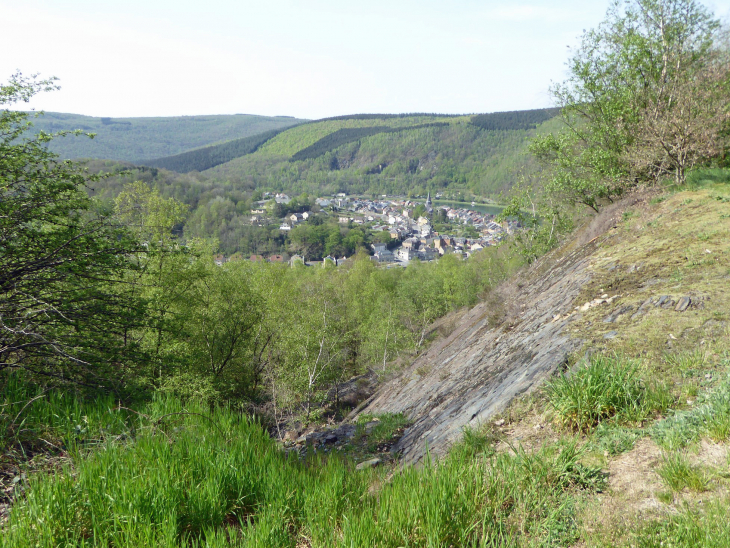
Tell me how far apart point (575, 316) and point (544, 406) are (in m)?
3.00

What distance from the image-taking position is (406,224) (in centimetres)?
14950

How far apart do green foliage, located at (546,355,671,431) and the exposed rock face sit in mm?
1081

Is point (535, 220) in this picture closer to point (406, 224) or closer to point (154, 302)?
point (154, 302)

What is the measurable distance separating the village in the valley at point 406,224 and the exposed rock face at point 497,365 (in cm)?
8106

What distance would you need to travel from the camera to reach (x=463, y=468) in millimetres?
3244

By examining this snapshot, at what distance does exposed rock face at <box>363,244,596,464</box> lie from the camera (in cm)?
559

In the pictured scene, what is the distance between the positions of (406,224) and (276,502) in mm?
148504

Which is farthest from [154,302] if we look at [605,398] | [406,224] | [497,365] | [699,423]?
[406,224]

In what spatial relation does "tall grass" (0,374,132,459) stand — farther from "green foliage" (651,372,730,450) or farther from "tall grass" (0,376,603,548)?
"green foliage" (651,372,730,450)

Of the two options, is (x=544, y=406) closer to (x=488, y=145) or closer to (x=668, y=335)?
(x=668, y=335)

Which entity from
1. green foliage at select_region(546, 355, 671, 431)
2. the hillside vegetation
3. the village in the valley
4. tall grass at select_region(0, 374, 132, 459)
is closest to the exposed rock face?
the hillside vegetation

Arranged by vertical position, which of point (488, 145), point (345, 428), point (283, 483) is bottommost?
point (345, 428)

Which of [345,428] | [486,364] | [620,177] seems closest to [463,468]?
[486,364]

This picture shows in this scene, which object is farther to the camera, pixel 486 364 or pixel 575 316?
pixel 486 364
